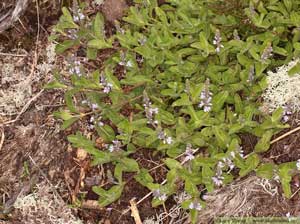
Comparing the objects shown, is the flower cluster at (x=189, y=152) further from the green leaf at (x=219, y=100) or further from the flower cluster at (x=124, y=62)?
the flower cluster at (x=124, y=62)

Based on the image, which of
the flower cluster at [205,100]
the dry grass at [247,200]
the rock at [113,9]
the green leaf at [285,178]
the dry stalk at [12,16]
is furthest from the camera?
the dry stalk at [12,16]

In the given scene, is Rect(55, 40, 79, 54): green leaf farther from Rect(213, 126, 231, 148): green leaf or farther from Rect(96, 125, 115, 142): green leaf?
Rect(213, 126, 231, 148): green leaf

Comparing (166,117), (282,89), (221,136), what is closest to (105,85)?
(166,117)

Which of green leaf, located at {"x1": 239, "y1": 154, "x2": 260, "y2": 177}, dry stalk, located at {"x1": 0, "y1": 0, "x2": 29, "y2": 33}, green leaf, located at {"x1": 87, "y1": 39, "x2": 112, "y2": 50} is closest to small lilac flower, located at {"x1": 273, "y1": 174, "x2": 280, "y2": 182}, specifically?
green leaf, located at {"x1": 239, "y1": 154, "x2": 260, "y2": 177}

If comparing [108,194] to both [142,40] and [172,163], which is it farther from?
[142,40]

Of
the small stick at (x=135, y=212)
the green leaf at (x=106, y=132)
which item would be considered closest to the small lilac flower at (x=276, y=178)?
the small stick at (x=135, y=212)

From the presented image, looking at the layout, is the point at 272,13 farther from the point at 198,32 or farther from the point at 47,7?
the point at 47,7
